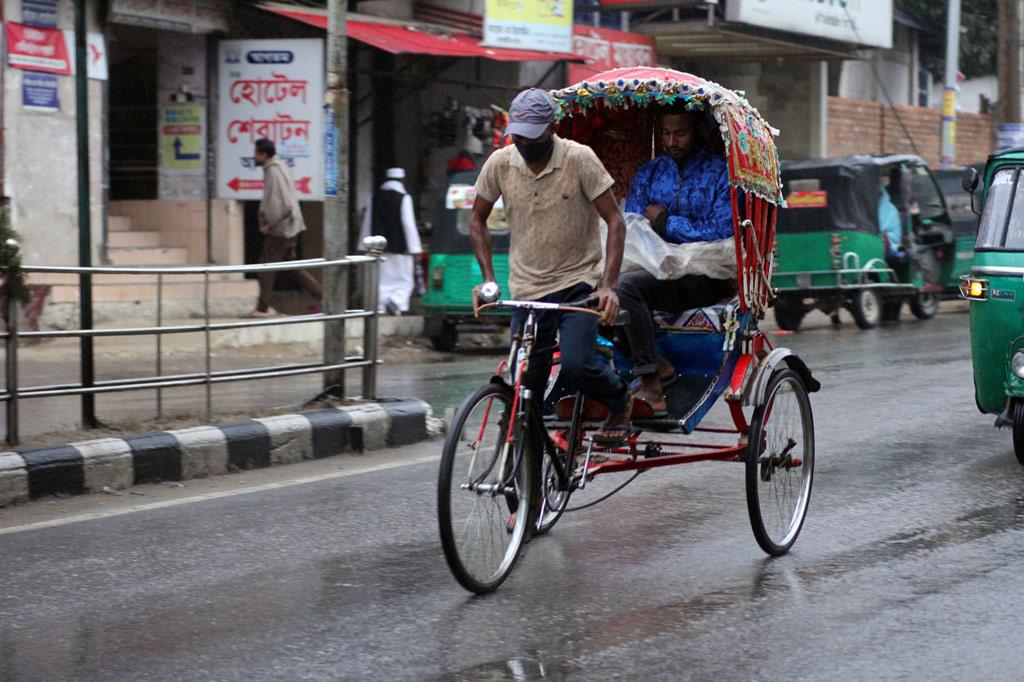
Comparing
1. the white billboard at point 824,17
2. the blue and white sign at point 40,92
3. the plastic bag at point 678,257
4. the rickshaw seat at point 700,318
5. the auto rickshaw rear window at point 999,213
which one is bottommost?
the rickshaw seat at point 700,318

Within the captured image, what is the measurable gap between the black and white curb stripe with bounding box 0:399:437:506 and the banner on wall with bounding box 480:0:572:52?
34.0 feet

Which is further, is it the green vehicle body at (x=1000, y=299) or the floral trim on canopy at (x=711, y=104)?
the green vehicle body at (x=1000, y=299)

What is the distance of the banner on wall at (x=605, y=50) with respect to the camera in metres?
22.7

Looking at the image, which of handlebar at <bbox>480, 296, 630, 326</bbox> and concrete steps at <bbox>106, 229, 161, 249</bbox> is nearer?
handlebar at <bbox>480, 296, 630, 326</bbox>

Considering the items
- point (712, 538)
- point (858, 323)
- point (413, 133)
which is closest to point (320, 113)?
point (413, 133)

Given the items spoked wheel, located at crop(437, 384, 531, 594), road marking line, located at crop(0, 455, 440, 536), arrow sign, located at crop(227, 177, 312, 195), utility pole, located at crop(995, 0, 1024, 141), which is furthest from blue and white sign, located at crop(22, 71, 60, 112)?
utility pole, located at crop(995, 0, 1024, 141)

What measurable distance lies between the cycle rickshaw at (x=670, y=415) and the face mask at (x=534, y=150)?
619 millimetres

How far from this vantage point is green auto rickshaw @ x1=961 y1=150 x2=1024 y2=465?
8.63 m

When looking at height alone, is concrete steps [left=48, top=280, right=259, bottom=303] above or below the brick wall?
below

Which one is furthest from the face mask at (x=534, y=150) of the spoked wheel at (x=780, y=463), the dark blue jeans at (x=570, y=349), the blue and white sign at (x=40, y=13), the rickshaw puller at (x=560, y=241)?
the blue and white sign at (x=40, y=13)

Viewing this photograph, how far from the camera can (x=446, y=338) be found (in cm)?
1661

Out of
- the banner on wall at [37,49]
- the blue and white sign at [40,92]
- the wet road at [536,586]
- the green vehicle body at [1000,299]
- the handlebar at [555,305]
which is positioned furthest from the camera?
the blue and white sign at [40,92]

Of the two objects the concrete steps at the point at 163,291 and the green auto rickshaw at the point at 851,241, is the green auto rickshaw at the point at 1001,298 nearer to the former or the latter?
the concrete steps at the point at 163,291

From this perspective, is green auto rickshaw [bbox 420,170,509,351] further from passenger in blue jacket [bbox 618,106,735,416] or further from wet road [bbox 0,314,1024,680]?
passenger in blue jacket [bbox 618,106,735,416]
